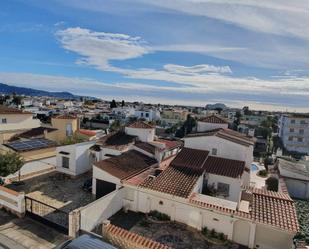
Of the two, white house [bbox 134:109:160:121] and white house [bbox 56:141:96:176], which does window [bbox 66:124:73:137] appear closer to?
white house [bbox 56:141:96:176]

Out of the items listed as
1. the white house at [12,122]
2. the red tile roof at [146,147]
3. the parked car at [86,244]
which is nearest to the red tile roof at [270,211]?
the parked car at [86,244]

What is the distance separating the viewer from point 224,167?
22094 mm

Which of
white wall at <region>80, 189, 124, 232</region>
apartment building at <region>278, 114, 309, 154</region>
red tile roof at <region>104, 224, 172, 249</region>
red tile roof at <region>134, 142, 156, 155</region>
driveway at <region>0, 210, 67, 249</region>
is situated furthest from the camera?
apartment building at <region>278, 114, 309, 154</region>

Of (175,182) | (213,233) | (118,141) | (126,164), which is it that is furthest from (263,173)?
(213,233)

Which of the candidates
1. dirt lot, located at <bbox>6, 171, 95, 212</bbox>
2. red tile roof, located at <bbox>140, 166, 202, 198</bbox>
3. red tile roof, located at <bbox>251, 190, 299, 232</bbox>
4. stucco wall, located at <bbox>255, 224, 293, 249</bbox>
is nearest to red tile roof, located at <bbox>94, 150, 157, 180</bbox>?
red tile roof, located at <bbox>140, 166, 202, 198</bbox>

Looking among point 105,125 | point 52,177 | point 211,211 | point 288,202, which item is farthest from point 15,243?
point 105,125

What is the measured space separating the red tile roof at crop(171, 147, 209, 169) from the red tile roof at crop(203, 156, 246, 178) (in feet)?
1.80

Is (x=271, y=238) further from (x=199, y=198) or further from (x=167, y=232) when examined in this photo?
(x=167, y=232)

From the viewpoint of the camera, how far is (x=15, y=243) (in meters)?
11.9

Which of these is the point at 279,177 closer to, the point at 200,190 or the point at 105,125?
the point at 200,190

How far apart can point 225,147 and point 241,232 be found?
10232 mm

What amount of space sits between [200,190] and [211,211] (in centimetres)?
525

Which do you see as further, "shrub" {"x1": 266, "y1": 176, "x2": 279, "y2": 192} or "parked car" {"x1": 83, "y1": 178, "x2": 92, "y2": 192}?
"shrub" {"x1": 266, "y1": 176, "x2": 279, "y2": 192}

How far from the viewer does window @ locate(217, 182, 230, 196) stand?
2092 centimetres
